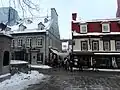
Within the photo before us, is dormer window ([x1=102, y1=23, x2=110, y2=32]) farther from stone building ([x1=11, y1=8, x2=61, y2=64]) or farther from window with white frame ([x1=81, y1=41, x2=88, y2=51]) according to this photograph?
stone building ([x1=11, y1=8, x2=61, y2=64])

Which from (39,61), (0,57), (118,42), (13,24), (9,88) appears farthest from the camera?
(13,24)

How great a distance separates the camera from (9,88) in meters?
10.4

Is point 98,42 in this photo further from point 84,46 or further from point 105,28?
point 105,28

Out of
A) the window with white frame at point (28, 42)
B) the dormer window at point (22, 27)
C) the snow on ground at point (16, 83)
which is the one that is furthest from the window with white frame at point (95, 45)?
the dormer window at point (22, 27)

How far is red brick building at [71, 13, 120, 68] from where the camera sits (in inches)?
1097

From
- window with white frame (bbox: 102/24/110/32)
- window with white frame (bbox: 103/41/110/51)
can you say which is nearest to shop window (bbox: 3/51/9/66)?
window with white frame (bbox: 103/41/110/51)

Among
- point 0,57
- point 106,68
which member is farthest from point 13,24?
point 0,57

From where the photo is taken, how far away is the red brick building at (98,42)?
27875 mm

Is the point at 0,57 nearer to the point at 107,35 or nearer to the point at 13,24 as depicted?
the point at 107,35

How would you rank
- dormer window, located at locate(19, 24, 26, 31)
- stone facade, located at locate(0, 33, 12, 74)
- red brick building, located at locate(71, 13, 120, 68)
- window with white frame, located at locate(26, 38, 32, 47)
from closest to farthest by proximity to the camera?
1. stone facade, located at locate(0, 33, 12, 74)
2. red brick building, located at locate(71, 13, 120, 68)
3. window with white frame, located at locate(26, 38, 32, 47)
4. dormer window, located at locate(19, 24, 26, 31)

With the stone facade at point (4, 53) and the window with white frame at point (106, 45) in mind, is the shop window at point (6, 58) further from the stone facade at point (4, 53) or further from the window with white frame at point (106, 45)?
the window with white frame at point (106, 45)

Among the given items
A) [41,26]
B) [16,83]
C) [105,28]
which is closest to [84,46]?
[105,28]

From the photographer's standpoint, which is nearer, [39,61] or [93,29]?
[93,29]

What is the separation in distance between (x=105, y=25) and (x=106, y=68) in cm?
718
